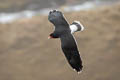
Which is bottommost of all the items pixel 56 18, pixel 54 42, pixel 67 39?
pixel 67 39

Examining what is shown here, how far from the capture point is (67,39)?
36.7ft

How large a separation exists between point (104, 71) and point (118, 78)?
0.70 metres

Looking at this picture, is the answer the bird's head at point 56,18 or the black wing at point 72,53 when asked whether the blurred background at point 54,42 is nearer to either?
the bird's head at point 56,18

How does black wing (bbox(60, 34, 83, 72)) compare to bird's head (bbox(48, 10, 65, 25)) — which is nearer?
black wing (bbox(60, 34, 83, 72))

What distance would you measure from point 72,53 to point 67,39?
44cm

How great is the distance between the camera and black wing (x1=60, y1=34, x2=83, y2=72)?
10859 millimetres

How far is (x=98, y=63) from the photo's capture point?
1817cm

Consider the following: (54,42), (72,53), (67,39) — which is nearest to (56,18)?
(67,39)

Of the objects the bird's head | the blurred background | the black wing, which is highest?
the blurred background

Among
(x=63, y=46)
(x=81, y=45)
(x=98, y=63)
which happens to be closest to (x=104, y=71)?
(x=98, y=63)

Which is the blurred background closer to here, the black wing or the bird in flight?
the bird in flight

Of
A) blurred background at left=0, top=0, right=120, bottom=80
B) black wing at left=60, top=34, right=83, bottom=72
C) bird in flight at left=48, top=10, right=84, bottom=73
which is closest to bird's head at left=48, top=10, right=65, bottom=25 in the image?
bird in flight at left=48, top=10, right=84, bottom=73

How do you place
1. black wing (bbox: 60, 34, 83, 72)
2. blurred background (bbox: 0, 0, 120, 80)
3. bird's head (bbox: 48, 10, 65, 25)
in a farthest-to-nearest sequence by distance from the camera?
blurred background (bbox: 0, 0, 120, 80) < bird's head (bbox: 48, 10, 65, 25) < black wing (bbox: 60, 34, 83, 72)

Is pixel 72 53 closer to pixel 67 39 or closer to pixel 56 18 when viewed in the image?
pixel 67 39
